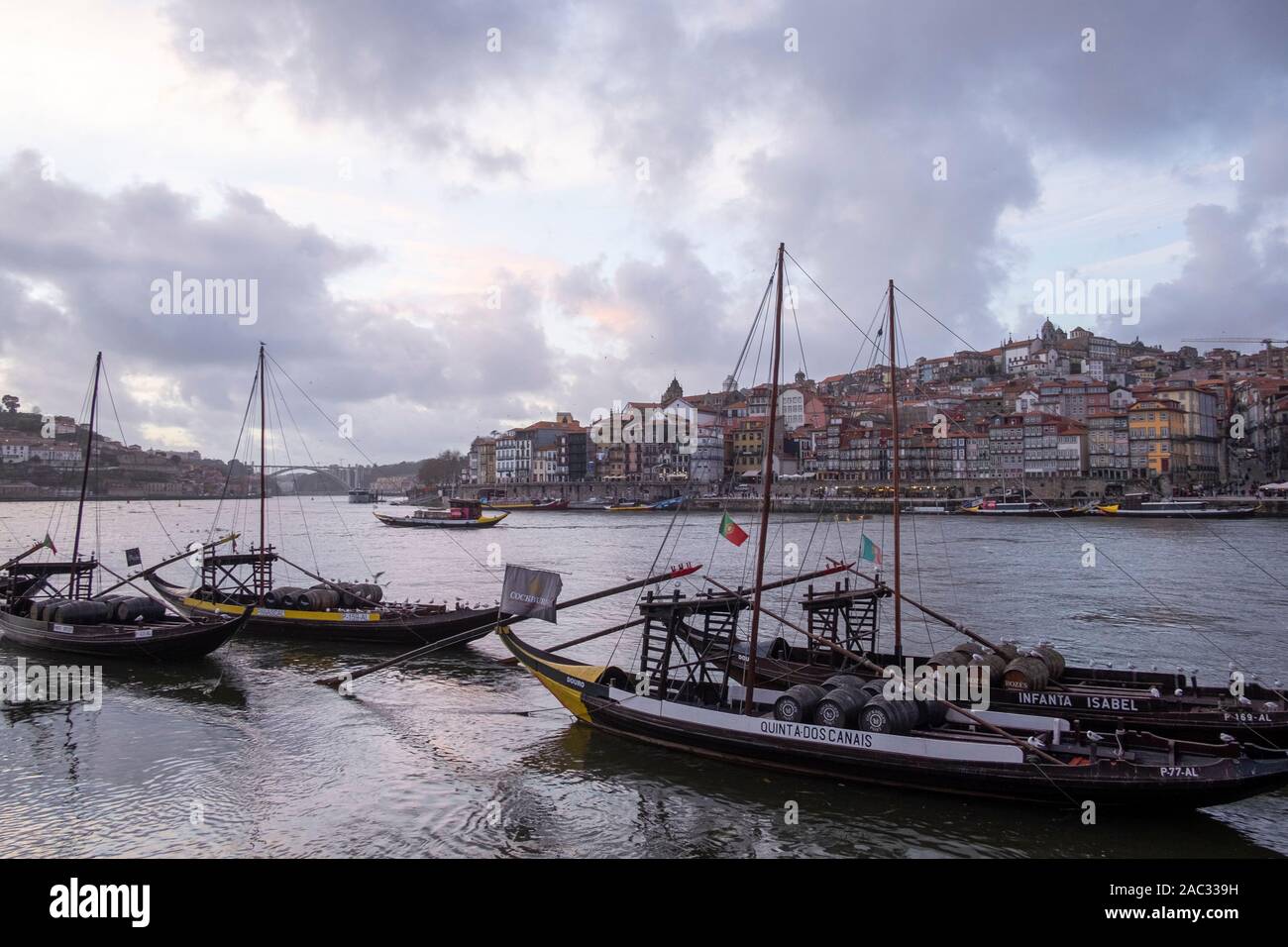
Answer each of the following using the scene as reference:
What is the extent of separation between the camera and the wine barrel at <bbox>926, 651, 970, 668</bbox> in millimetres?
14766

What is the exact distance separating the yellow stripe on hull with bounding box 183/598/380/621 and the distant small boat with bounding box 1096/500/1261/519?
78237mm

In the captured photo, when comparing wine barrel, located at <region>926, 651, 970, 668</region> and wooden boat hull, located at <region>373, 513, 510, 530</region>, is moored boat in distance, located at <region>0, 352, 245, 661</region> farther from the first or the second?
wooden boat hull, located at <region>373, 513, 510, 530</region>

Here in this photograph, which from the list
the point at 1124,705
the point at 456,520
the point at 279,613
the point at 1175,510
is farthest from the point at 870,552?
the point at 1175,510

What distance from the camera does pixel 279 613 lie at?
25.1 metres

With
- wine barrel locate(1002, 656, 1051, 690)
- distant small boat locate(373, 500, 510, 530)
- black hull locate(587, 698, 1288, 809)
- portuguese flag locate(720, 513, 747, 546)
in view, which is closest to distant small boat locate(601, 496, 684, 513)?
distant small boat locate(373, 500, 510, 530)

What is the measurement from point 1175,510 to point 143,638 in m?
84.5

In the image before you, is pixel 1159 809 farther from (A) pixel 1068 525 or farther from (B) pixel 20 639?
(A) pixel 1068 525

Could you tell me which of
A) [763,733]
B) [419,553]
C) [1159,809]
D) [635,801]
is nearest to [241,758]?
[635,801]

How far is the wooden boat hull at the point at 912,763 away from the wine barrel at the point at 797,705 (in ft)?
0.65

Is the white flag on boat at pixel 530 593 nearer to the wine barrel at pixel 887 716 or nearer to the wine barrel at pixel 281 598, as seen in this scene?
the wine barrel at pixel 887 716

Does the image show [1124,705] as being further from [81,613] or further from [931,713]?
[81,613]
